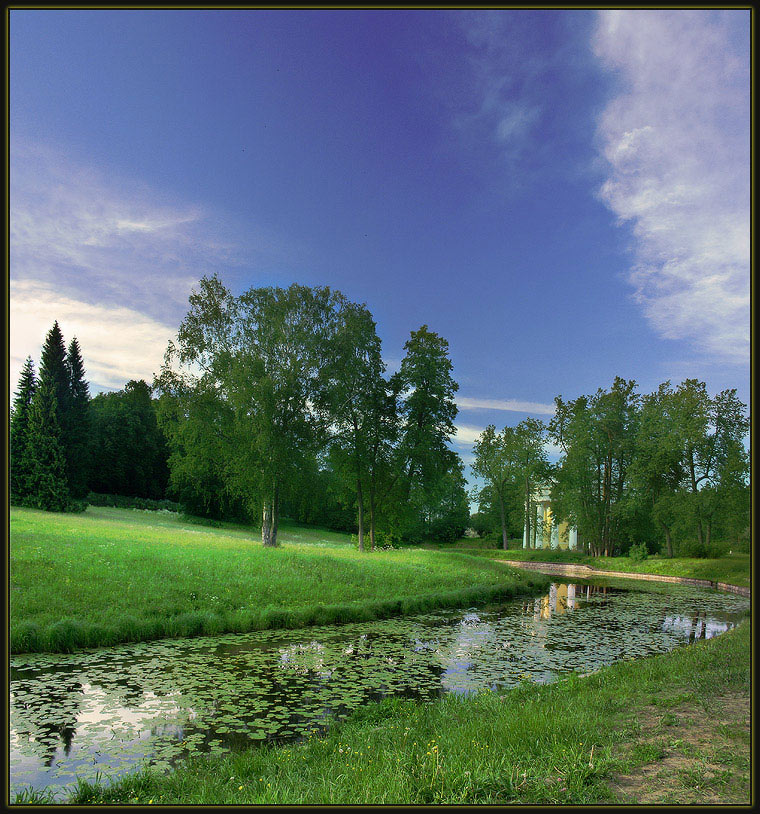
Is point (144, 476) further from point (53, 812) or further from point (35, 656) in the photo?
point (53, 812)

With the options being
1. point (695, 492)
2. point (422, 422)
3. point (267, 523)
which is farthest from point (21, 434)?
point (695, 492)

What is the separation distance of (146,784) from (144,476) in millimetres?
54947

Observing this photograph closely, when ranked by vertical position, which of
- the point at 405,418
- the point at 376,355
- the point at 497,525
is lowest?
the point at 497,525

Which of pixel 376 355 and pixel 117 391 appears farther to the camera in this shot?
pixel 117 391

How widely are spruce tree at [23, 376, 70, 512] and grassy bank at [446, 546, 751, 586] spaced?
34021 mm

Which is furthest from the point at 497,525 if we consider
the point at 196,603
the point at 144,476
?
the point at 196,603

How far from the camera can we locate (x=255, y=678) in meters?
8.66

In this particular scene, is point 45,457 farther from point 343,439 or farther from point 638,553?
point 638,553

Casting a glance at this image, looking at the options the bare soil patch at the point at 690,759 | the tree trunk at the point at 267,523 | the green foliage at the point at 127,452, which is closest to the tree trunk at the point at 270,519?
the tree trunk at the point at 267,523

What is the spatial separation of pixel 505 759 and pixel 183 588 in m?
11.4

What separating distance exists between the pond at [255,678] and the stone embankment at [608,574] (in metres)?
13.6

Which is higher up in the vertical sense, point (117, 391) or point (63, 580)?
point (117, 391)

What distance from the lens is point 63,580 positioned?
41.6ft

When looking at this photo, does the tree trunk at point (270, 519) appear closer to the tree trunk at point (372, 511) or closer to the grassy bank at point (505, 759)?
the tree trunk at point (372, 511)
